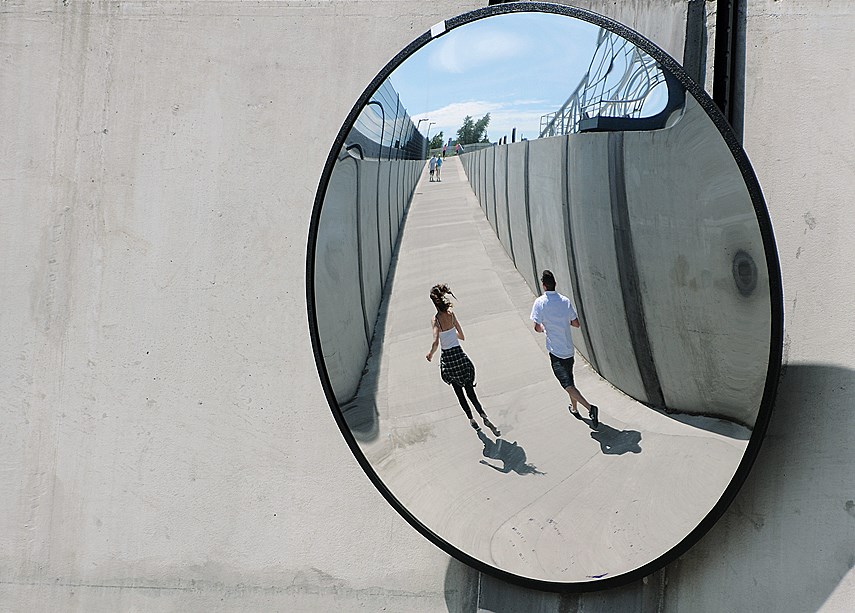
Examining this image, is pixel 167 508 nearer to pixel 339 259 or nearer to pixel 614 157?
pixel 339 259

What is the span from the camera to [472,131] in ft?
Answer: 3.64

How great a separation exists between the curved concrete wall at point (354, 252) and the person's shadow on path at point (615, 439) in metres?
0.40

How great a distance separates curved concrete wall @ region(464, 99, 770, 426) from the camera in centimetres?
106

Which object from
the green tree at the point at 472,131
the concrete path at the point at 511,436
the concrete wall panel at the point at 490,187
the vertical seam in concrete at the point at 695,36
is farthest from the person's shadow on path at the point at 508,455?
the vertical seam in concrete at the point at 695,36

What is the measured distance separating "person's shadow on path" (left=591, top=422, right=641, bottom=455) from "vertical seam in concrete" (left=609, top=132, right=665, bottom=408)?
8 cm

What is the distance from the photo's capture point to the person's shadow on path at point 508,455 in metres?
1.13

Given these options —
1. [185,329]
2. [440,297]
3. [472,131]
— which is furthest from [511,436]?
[185,329]

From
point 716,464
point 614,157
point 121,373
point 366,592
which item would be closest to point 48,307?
point 121,373

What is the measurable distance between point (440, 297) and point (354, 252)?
0.17m

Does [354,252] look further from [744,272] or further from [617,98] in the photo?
[744,272]

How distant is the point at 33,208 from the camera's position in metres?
1.44

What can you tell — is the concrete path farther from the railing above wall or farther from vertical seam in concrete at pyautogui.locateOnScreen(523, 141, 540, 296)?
the railing above wall

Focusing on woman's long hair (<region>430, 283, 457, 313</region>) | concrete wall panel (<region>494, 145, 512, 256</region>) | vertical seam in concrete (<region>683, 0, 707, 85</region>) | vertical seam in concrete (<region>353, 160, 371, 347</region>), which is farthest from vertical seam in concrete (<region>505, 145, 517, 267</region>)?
vertical seam in concrete (<region>683, 0, 707, 85</region>)

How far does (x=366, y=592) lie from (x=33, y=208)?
1.03 m
